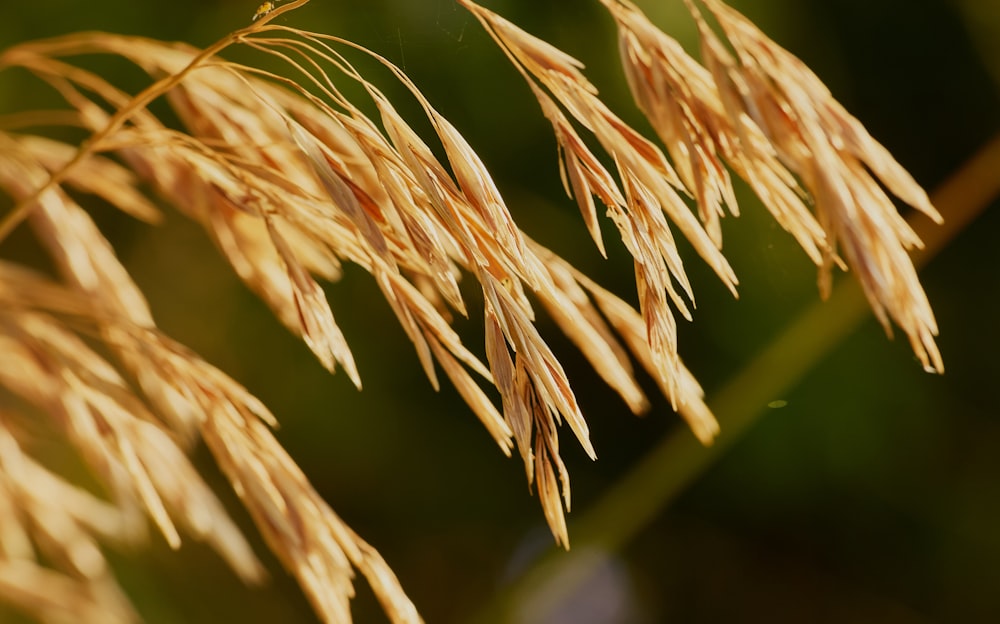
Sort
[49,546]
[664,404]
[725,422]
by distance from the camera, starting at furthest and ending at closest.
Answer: [664,404] < [725,422] < [49,546]

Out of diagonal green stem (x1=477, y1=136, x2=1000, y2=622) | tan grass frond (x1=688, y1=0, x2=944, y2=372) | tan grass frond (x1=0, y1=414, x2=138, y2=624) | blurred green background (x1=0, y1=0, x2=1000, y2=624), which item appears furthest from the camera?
blurred green background (x1=0, y1=0, x2=1000, y2=624)

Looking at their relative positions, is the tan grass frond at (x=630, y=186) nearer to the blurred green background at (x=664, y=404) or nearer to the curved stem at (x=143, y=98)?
the curved stem at (x=143, y=98)

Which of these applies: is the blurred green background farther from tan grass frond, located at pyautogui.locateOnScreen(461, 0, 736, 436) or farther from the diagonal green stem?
tan grass frond, located at pyautogui.locateOnScreen(461, 0, 736, 436)

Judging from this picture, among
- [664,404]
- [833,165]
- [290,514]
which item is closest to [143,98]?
[290,514]

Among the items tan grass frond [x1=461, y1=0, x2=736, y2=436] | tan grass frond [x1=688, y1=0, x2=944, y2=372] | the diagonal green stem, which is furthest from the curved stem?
the diagonal green stem

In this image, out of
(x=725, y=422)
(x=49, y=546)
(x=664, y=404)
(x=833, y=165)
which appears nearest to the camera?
(x=833, y=165)

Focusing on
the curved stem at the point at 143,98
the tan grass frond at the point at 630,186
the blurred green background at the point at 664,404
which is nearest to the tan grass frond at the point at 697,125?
the tan grass frond at the point at 630,186

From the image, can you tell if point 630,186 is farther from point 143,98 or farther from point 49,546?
point 49,546
